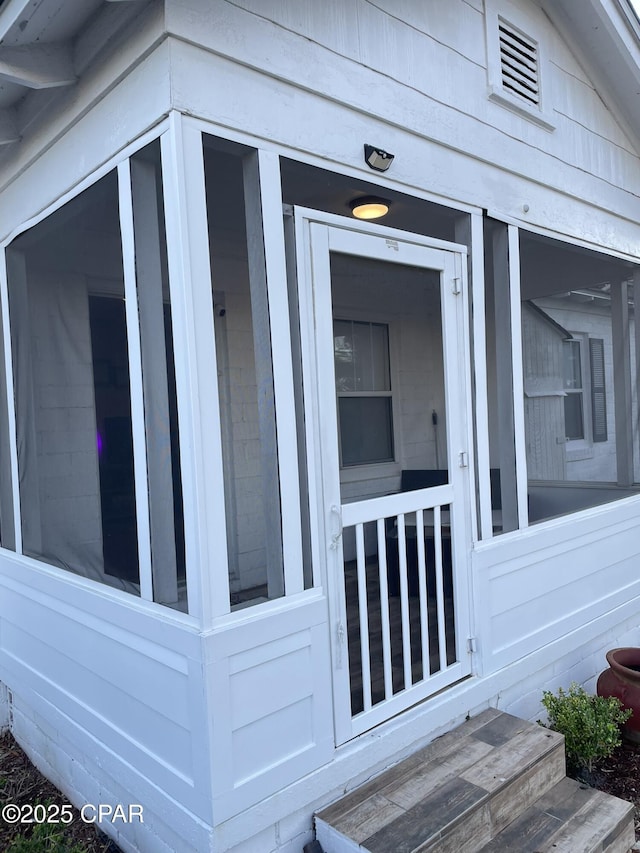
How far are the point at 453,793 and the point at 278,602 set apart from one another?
907 millimetres

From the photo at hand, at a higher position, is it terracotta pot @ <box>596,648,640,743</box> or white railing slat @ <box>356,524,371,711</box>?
white railing slat @ <box>356,524,371,711</box>

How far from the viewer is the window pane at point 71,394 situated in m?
2.76

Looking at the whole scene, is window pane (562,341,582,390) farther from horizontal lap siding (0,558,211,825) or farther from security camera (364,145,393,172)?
horizontal lap siding (0,558,211,825)

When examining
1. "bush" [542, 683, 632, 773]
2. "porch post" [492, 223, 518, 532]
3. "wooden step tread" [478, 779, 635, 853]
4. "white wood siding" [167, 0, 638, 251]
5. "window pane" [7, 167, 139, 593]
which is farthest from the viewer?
"porch post" [492, 223, 518, 532]

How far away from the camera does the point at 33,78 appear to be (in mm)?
2021

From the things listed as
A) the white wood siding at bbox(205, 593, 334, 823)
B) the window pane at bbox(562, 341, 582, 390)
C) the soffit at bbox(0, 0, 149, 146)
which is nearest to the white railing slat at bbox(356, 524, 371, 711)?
the white wood siding at bbox(205, 593, 334, 823)

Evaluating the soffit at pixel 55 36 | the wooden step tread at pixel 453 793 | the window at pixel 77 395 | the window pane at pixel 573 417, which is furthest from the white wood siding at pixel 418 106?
the window pane at pixel 573 417

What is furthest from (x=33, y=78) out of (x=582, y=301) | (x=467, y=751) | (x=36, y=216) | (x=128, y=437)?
(x=582, y=301)

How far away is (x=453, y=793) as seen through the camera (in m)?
2.06

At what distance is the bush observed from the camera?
259 centimetres

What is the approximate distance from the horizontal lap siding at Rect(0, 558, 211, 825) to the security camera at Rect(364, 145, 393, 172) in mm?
1775

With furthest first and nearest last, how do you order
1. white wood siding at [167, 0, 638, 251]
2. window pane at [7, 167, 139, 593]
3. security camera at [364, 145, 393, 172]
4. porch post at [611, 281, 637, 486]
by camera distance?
Answer: porch post at [611, 281, 637, 486] < window pane at [7, 167, 139, 593] < security camera at [364, 145, 393, 172] < white wood siding at [167, 0, 638, 251]

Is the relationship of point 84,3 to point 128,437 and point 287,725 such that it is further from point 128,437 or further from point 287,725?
point 287,725

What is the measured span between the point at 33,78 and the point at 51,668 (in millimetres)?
2341
